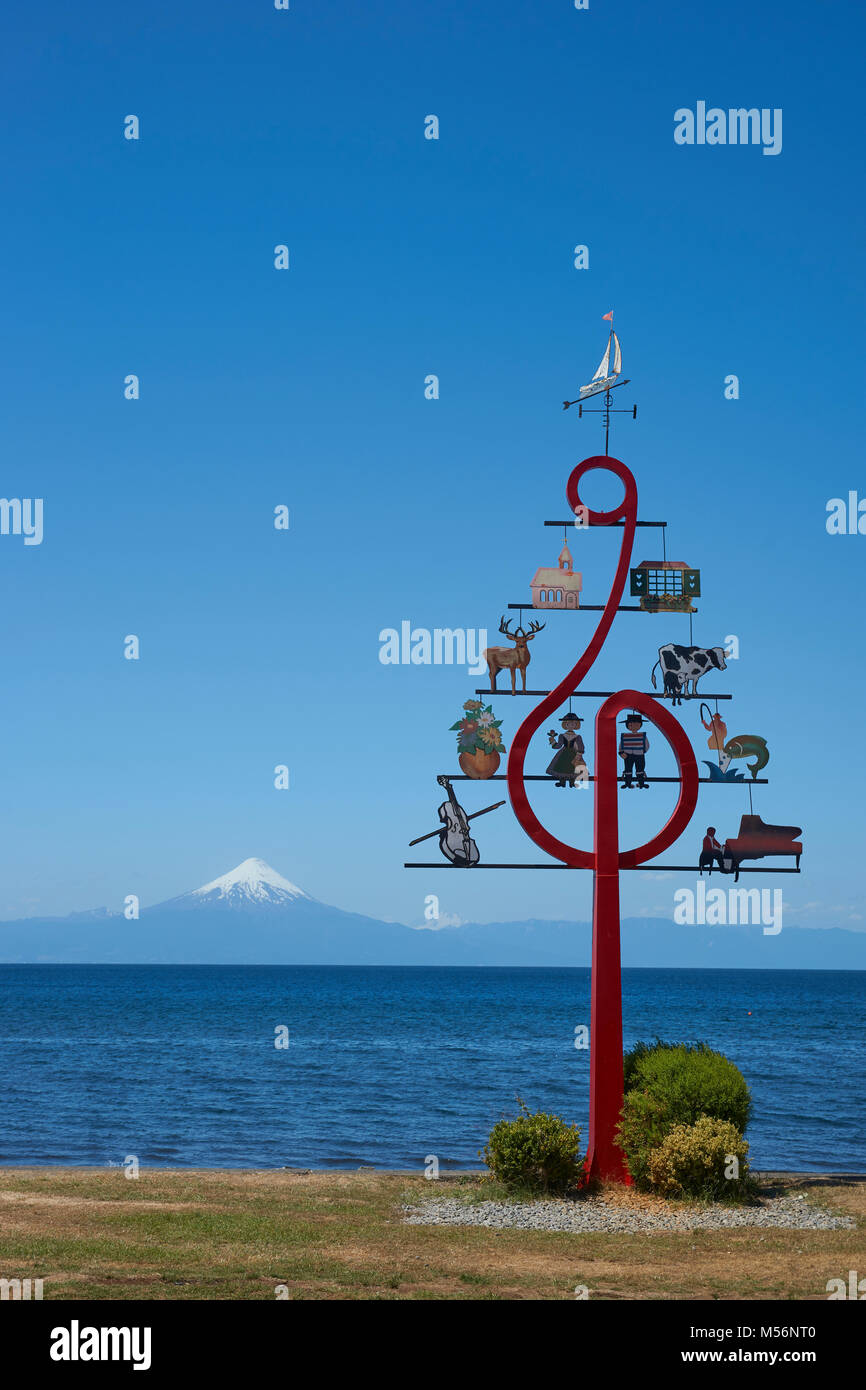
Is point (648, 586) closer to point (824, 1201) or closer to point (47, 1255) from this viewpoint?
point (824, 1201)

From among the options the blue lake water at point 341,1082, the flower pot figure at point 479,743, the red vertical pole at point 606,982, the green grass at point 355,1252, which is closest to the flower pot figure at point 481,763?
the flower pot figure at point 479,743

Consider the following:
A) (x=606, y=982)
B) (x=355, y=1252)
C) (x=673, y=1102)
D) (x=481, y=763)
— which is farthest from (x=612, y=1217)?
(x=481, y=763)

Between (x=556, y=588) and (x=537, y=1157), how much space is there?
9456 mm

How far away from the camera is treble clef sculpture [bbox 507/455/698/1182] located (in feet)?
65.4

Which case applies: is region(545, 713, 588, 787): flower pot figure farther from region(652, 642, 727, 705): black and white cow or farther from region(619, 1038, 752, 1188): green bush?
region(619, 1038, 752, 1188): green bush

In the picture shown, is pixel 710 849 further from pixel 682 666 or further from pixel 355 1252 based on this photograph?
pixel 355 1252

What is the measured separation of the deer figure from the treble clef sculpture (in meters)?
0.76

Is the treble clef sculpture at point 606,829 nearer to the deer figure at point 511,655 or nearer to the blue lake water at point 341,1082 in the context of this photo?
the deer figure at point 511,655

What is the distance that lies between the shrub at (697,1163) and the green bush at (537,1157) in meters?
1.28

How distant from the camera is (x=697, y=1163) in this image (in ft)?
62.0
